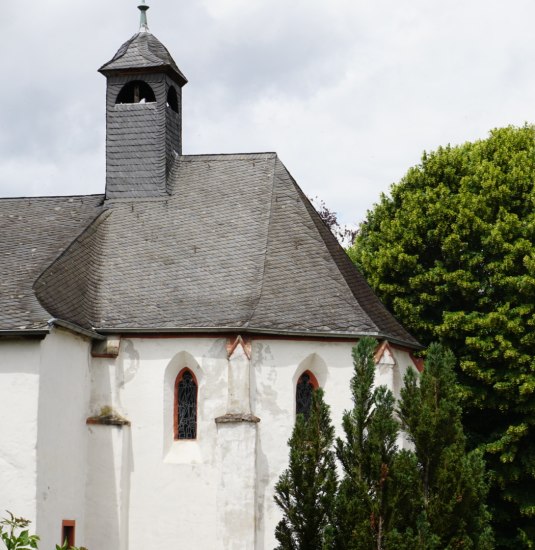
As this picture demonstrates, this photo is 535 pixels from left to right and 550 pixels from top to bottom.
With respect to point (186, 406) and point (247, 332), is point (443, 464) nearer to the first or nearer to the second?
point (247, 332)

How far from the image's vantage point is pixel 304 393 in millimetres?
21219

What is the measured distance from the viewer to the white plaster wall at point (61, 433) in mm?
19062

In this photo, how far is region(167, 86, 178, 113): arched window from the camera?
26.1 meters

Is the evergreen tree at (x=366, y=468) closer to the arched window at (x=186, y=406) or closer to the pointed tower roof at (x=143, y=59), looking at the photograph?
the arched window at (x=186, y=406)

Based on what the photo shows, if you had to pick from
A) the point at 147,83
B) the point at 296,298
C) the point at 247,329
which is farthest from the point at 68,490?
the point at 147,83

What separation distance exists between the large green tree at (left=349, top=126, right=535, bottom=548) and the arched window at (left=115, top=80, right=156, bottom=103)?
731 cm

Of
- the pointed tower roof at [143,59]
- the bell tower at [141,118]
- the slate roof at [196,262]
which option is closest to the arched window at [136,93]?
the bell tower at [141,118]

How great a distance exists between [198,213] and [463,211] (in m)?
7.03

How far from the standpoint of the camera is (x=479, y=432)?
2653 centimetres

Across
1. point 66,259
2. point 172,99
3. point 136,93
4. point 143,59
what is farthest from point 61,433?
point 143,59

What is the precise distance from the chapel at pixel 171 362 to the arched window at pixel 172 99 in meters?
3.87

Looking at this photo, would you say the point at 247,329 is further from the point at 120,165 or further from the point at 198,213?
the point at 120,165

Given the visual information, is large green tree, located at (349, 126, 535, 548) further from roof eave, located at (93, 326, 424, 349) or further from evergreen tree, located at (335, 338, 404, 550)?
evergreen tree, located at (335, 338, 404, 550)

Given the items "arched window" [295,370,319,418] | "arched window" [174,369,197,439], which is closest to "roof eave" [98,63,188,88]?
"arched window" [174,369,197,439]
